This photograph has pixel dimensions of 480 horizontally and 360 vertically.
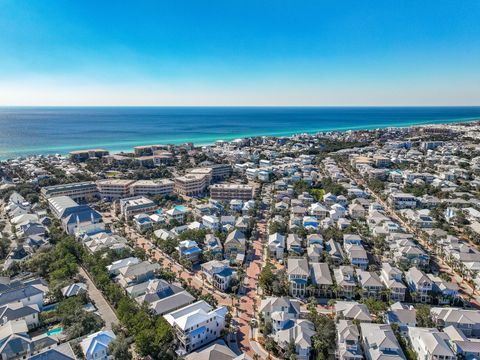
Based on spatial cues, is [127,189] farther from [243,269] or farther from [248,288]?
[248,288]

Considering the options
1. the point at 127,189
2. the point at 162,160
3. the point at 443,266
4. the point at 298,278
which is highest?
the point at 162,160

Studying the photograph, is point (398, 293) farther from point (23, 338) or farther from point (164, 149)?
point (164, 149)

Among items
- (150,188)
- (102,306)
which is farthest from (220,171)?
(102,306)

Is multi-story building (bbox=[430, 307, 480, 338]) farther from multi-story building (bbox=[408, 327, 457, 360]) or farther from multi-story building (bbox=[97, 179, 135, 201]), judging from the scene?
multi-story building (bbox=[97, 179, 135, 201])

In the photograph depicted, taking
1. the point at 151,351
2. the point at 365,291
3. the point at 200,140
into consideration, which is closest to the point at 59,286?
the point at 151,351

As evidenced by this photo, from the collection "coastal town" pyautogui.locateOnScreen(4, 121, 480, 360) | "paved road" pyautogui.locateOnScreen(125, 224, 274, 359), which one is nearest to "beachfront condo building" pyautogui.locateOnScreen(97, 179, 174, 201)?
"coastal town" pyautogui.locateOnScreen(4, 121, 480, 360)
